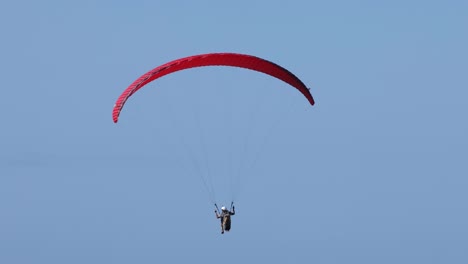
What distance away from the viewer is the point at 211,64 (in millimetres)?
62375

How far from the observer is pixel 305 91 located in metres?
64.1

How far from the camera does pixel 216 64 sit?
204 ft

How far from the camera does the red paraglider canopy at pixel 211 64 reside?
198 feet

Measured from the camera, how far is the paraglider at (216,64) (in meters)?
60.3

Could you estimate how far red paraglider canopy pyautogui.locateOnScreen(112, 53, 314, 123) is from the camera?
6031 centimetres

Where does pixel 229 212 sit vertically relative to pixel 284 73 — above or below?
below

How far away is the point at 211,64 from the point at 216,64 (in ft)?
0.94

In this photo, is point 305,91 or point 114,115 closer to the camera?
point 114,115

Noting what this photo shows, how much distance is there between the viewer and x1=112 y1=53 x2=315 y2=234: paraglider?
6031 centimetres

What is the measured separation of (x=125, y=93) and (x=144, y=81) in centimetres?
114

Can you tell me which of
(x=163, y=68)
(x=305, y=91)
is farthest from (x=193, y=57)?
(x=305, y=91)

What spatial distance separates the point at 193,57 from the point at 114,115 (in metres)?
4.70

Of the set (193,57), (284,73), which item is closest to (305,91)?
(284,73)

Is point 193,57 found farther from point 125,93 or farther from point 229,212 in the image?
point 229,212
